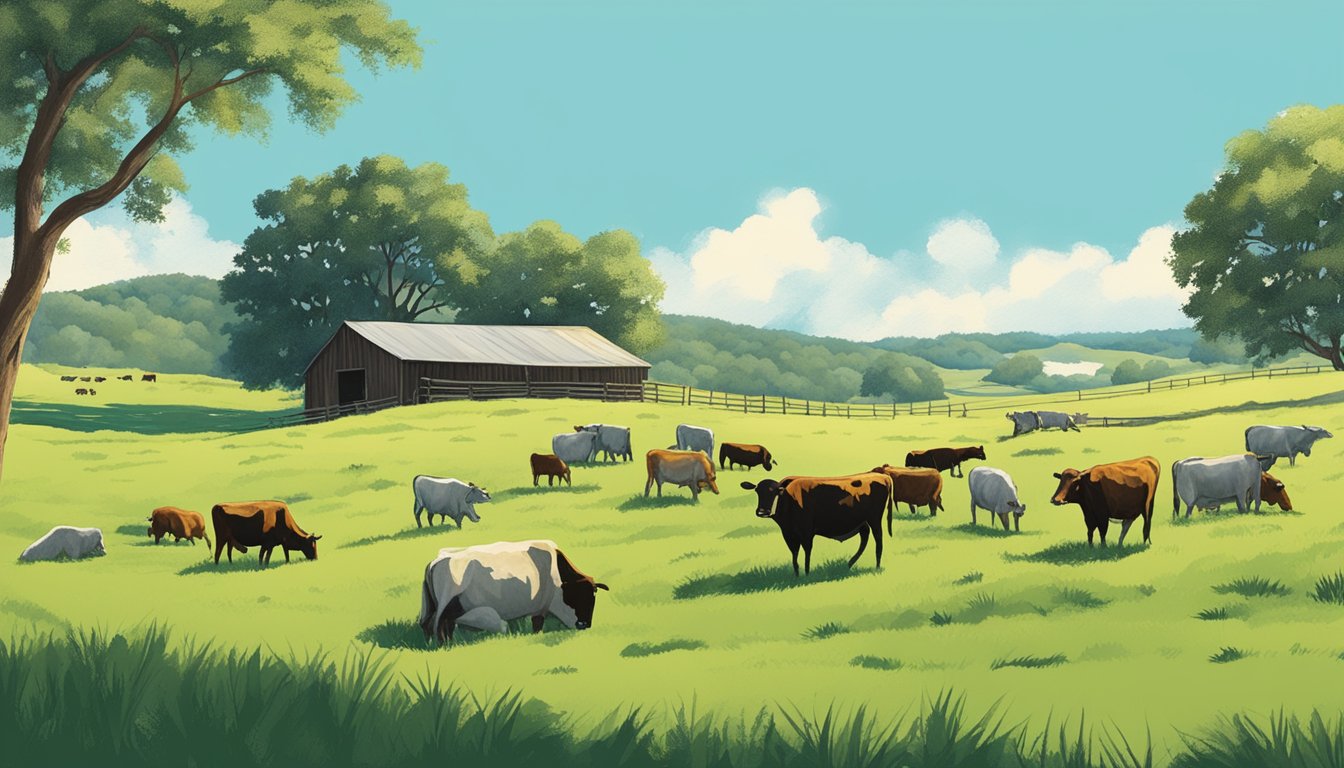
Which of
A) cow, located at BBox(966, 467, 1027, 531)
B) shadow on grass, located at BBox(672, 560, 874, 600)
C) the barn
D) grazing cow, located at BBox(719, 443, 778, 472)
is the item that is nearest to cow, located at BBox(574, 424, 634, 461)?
grazing cow, located at BBox(719, 443, 778, 472)

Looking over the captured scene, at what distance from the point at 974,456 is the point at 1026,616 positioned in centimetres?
1588

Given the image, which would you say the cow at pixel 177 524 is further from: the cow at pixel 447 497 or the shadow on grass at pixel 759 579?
the shadow on grass at pixel 759 579

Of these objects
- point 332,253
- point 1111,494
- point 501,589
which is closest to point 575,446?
point 1111,494

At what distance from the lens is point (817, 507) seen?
49.3 feet

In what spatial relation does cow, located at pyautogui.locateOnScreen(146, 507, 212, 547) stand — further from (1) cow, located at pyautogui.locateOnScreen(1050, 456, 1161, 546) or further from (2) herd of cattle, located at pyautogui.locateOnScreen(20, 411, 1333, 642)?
(1) cow, located at pyautogui.locateOnScreen(1050, 456, 1161, 546)

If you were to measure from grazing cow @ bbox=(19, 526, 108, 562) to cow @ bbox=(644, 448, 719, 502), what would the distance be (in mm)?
10009

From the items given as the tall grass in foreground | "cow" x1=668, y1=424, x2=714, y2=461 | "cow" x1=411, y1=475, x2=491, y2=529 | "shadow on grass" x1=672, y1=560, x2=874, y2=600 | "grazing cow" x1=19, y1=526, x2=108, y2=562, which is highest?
"cow" x1=668, y1=424, x2=714, y2=461

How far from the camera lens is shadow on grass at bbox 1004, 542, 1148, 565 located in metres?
15.8

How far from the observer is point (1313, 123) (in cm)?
6284

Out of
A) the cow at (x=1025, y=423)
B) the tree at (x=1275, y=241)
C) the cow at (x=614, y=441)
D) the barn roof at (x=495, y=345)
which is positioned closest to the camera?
the cow at (x=614, y=441)

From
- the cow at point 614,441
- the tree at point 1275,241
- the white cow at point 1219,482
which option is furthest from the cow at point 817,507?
the tree at point 1275,241

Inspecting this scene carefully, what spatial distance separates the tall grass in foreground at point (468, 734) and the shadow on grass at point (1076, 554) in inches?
294

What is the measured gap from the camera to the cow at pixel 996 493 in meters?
19.2

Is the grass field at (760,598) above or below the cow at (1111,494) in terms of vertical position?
below
